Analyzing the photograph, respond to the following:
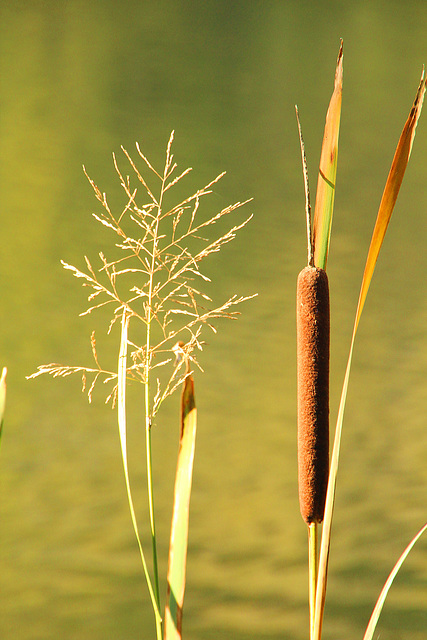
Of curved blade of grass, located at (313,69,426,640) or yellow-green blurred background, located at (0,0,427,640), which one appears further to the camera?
yellow-green blurred background, located at (0,0,427,640)

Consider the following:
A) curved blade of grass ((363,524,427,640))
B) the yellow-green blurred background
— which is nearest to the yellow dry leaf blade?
curved blade of grass ((363,524,427,640))

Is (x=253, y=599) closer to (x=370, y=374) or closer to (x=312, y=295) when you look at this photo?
(x=370, y=374)

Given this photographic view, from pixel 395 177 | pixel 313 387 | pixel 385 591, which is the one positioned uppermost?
pixel 395 177

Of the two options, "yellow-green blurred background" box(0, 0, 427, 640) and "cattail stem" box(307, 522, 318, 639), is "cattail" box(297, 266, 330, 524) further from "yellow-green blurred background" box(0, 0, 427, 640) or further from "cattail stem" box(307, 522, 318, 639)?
"yellow-green blurred background" box(0, 0, 427, 640)

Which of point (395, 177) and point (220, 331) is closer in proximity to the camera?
point (395, 177)

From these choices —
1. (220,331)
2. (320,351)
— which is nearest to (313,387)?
(320,351)

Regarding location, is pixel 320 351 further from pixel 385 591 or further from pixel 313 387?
pixel 385 591
